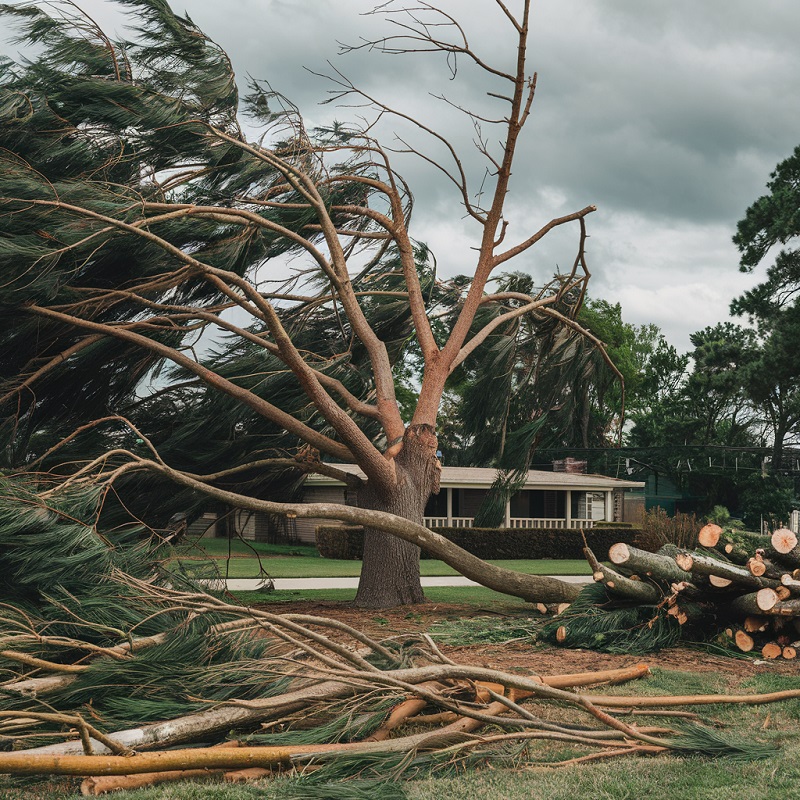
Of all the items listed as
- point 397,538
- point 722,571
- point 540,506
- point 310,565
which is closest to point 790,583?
point 722,571

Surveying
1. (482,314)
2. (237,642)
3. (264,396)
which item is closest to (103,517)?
(264,396)

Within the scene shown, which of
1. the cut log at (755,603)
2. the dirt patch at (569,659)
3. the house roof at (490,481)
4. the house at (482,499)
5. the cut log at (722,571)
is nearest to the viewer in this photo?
the dirt patch at (569,659)

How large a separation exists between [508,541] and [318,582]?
8424 millimetres

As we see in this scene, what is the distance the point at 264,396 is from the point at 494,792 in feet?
23.5

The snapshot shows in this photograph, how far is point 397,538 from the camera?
10805mm

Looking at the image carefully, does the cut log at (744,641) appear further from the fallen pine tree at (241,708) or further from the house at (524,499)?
the house at (524,499)

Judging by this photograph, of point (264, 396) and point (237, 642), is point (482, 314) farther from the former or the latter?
point (237, 642)

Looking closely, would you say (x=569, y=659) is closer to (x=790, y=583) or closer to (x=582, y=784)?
(x=790, y=583)

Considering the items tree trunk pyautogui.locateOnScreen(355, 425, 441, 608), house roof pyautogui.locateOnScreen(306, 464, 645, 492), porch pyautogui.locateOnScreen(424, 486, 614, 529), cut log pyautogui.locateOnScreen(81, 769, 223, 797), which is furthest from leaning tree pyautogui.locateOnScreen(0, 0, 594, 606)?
porch pyautogui.locateOnScreen(424, 486, 614, 529)

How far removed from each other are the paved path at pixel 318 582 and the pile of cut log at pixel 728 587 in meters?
5.73

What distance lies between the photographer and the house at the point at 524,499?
25.9 m

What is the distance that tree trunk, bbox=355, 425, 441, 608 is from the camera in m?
10.6

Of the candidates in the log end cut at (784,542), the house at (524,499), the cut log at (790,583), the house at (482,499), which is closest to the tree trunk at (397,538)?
the log end cut at (784,542)

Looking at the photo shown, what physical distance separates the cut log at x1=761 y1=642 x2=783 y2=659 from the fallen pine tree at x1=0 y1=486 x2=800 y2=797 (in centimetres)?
216
